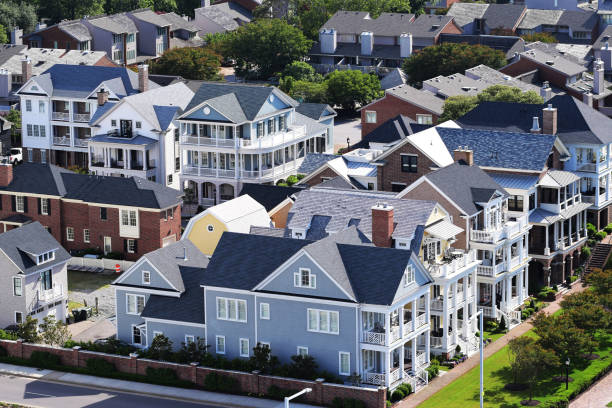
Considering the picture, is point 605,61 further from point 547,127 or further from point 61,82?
point 61,82

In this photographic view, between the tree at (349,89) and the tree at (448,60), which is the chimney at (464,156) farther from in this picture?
the tree at (448,60)

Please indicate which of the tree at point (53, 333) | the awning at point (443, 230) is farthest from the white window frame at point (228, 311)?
the awning at point (443, 230)

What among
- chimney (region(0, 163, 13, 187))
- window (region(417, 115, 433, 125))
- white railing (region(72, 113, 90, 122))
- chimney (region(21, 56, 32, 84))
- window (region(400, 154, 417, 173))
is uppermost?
chimney (region(21, 56, 32, 84))

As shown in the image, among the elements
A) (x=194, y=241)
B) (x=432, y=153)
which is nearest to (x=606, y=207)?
(x=432, y=153)

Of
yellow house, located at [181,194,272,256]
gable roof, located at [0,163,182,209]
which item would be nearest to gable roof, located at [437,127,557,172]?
yellow house, located at [181,194,272,256]

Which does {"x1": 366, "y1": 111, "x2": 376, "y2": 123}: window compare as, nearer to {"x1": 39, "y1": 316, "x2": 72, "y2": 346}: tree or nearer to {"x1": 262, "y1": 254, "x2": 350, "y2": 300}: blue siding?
{"x1": 39, "y1": 316, "x2": 72, "y2": 346}: tree

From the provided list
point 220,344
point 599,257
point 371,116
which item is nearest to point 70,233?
point 220,344
